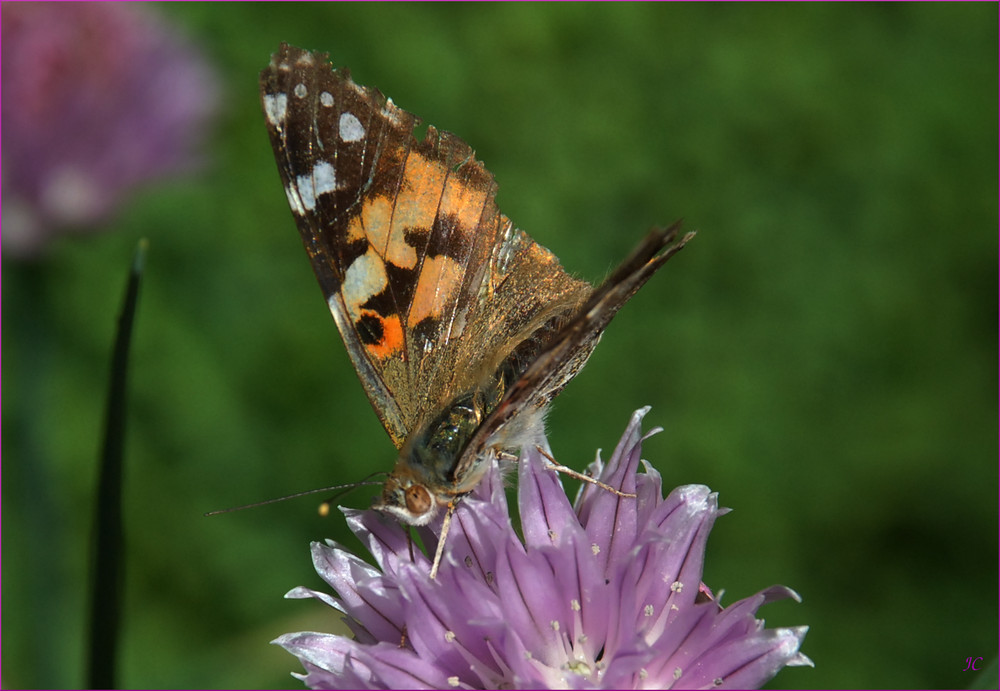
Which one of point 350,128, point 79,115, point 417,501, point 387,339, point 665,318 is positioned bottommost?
point 417,501

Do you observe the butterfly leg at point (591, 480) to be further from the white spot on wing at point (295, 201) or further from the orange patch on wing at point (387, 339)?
the white spot on wing at point (295, 201)

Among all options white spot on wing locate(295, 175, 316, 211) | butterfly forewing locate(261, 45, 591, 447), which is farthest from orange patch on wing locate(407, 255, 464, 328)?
white spot on wing locate(295, 175, 316, 211)

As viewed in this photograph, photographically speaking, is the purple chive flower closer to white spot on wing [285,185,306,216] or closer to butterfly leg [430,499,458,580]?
butterfly leg [430,499,458,580]

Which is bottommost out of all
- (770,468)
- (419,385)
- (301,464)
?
(419,385)

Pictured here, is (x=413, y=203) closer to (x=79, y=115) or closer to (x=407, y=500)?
(x=407, y=500)

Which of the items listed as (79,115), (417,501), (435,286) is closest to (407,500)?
(417,501)

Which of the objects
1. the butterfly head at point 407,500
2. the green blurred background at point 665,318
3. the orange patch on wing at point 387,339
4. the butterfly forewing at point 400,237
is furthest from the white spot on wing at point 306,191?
the green blurred background at point 665,318

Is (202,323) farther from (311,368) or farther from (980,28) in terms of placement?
(980,28)

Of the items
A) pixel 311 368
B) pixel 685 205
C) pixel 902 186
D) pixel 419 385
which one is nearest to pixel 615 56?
pixel 685 205
